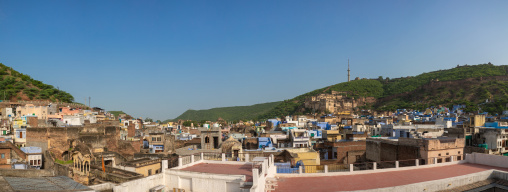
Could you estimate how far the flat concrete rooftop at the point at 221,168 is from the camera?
35.7 feet

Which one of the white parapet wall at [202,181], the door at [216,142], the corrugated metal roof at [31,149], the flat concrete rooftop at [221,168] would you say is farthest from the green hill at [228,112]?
the white parapet wall at [202,181]

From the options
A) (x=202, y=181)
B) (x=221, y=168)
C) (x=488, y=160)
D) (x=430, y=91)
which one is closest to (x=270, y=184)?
(x=202, y=181)

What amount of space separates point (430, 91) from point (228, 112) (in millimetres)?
79278

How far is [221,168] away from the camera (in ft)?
38.3

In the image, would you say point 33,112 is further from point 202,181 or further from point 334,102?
point 334,102

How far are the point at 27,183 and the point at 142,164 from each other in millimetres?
10986

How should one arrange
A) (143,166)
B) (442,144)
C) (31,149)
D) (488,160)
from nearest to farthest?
(488,160) < (143,166) < (442,144) < (31,149)

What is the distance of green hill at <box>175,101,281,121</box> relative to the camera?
12281 cm

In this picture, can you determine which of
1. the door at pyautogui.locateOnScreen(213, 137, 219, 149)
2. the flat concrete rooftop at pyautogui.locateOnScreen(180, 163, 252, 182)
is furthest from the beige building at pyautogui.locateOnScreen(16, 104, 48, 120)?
the flat concrete rooftop at pyautogui.locateOnScreen(180, 163, 252, 182)

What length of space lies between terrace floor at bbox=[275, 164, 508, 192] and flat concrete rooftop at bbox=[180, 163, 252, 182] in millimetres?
1426

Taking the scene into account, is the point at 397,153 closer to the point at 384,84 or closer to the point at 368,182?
the point at 368,182

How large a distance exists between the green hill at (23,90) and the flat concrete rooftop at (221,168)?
5638 centimetres

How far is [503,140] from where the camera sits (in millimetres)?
25984

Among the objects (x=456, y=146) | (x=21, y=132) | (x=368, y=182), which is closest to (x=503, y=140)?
(x=456, y=146)
